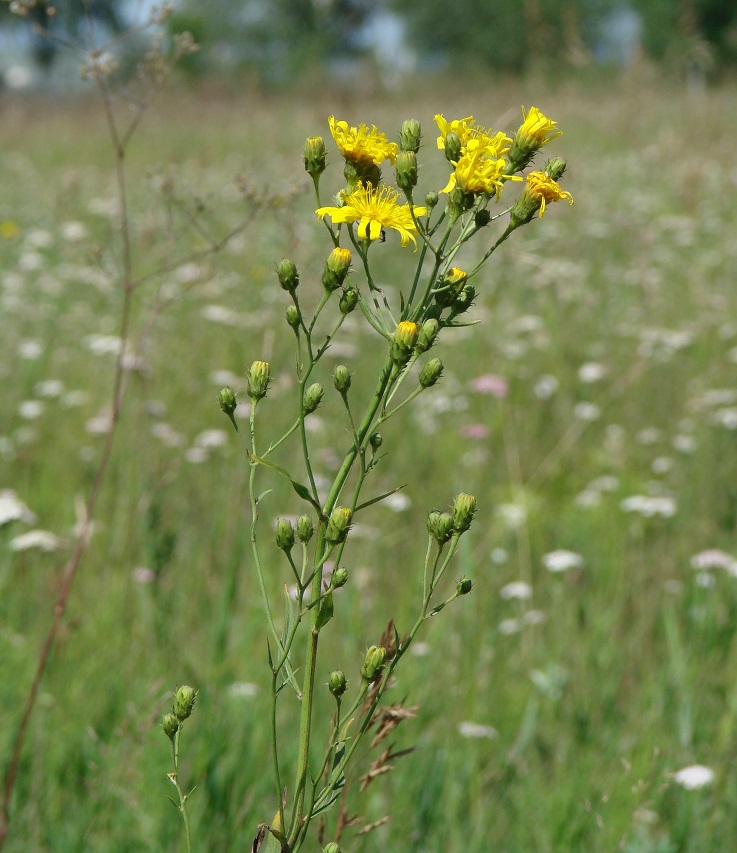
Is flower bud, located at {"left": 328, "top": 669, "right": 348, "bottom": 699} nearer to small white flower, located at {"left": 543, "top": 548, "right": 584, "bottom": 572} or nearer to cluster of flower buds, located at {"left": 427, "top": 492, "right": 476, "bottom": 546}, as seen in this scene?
cluster of flower buds, located at {"left": 427, "top": 492, "right": 476, "bottom": 546}

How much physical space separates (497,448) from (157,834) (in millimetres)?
2039

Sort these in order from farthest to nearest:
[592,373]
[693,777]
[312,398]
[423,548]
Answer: [592,373], [423,548], [693,777], [312,398]

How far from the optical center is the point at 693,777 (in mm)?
1543

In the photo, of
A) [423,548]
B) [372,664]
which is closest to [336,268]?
[372,664]

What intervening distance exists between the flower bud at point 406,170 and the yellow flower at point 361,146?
1.1 inches

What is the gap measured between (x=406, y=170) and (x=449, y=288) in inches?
4.8

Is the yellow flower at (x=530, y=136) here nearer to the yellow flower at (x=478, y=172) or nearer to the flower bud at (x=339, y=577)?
the yellow flower at (x=478, y=172)

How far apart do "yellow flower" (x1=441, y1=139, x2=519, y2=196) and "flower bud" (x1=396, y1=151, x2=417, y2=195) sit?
4cm

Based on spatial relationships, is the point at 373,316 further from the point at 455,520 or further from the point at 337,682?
the point at 337,682

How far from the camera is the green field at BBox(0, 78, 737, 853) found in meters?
1.62

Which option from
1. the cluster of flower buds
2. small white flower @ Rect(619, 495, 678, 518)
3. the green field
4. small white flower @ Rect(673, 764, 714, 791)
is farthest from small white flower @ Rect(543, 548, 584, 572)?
the cluster of flower buds

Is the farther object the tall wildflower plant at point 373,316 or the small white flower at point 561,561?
the small white flower at point 561,561

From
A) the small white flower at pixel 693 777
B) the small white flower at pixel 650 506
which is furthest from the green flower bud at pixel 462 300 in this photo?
the small white flower at pixel 650 506

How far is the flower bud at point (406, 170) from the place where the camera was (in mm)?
886
